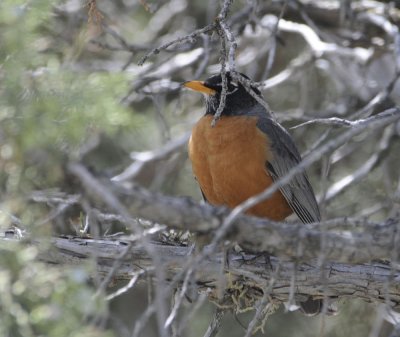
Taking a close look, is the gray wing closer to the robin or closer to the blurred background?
the robin

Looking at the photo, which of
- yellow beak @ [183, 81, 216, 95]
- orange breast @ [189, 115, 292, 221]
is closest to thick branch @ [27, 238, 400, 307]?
orange breast @ [189, 115, 292, 221]

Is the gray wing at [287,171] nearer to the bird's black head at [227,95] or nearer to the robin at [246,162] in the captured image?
the robin at [246,162]

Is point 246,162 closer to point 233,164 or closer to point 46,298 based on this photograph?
point 233,164

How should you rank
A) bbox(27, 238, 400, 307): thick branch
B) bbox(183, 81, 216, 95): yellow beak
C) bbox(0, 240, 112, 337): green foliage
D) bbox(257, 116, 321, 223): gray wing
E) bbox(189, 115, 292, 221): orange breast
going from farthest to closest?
1. bbox(183, 81, 216, 95): yellow beak
2. bbox(257, 116, 321, 223): gray wing
3. bbox(189, 115, 292, 221): orange breast
4. bbox(27, 238, 400, 307): thick branch
5. bbox(0, 240, 112, 337): green foliage

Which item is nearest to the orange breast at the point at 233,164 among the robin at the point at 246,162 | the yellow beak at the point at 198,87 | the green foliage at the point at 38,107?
the robin at the point at 246,162

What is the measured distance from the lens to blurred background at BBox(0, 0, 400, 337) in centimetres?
246

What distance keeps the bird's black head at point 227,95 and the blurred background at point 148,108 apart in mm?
114

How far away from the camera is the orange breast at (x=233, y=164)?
4.92 metres

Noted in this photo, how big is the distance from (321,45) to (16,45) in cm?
345

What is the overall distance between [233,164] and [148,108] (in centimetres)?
205

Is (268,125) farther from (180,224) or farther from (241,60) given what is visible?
(180,224)

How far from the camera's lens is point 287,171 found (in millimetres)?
5145

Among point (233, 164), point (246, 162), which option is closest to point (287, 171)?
point (246, 162)

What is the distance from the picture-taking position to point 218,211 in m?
2.75
